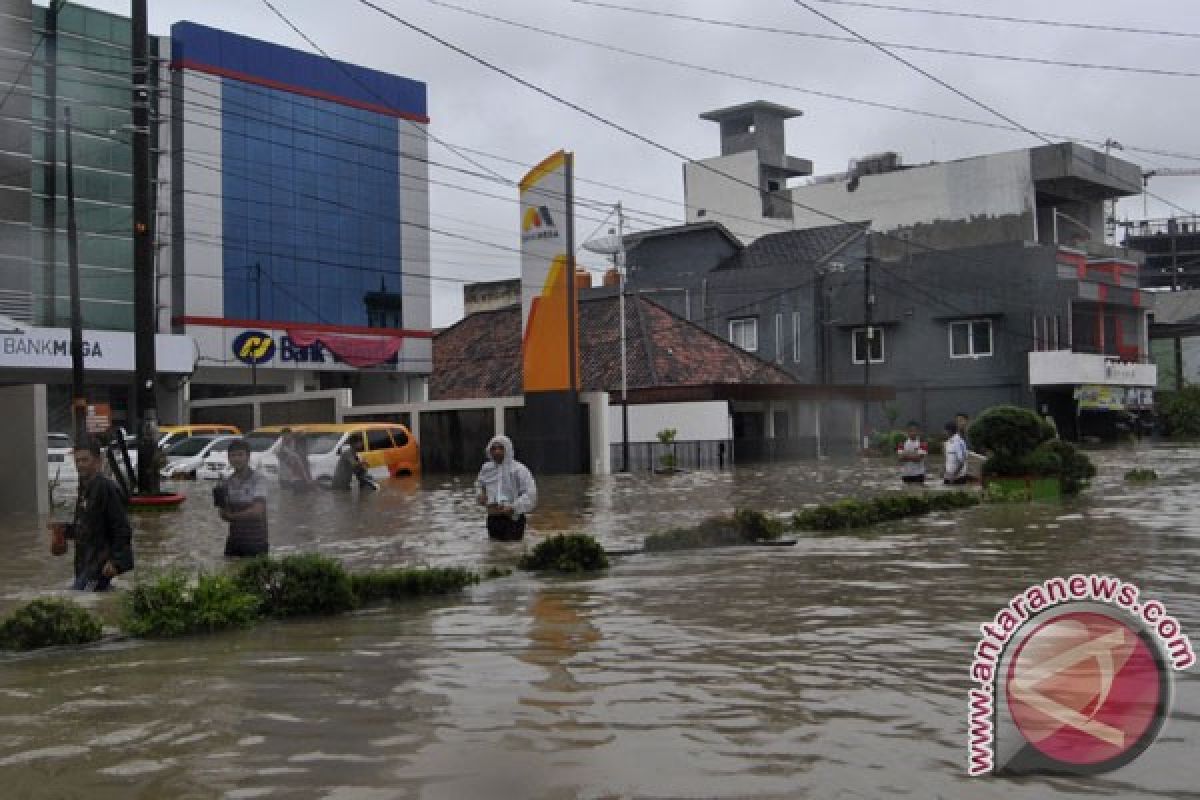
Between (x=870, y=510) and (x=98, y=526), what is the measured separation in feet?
35.3

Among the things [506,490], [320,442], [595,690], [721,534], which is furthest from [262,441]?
[595,690]

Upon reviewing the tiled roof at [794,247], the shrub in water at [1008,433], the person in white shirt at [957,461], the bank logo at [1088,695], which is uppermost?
the tiled roof at [794,247]

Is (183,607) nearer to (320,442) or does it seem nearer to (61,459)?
(320,442)

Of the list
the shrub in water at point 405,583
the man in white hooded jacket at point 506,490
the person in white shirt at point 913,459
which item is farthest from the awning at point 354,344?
the shrub in water at point 405,583

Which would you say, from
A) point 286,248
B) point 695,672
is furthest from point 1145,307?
point 695,672

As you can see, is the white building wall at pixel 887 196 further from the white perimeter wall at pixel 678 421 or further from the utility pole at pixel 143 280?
the utility pole at pixel 143 280

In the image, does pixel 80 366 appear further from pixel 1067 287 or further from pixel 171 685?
pixel 1067 287

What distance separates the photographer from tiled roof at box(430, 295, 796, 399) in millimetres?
42781

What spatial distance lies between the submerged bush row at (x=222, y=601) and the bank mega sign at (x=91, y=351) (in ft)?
95.9

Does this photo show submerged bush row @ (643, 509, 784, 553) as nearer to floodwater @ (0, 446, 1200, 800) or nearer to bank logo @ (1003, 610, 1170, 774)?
floodwater @ (0, 446, 1200, 800)

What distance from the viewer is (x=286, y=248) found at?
51.8 meters

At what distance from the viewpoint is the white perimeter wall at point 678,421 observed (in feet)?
133

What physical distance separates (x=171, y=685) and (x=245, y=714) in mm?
1044

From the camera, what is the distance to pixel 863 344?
182 ft
